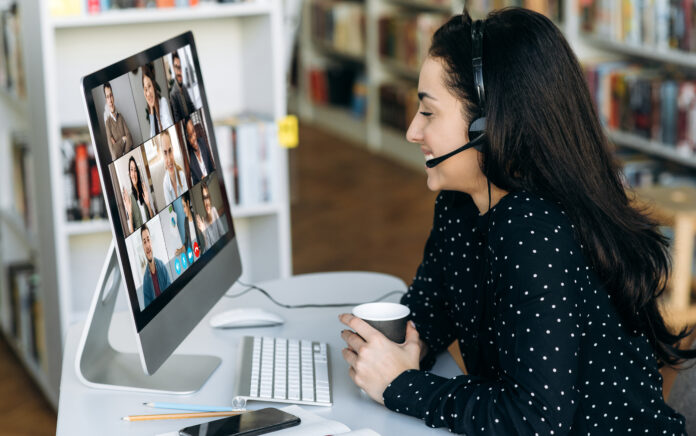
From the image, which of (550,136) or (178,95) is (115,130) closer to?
(178,95)

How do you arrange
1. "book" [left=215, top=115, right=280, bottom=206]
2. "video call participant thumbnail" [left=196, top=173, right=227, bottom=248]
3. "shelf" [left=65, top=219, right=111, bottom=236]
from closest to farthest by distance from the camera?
"video call participant thumbnail" [left=196, top=173, right=227, bottom=248]
"shelf" [left=65, top=219, right=111, bottom=236]
"book" [left=215, top=115, right=280, bottom=206]

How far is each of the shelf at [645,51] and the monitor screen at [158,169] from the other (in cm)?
252

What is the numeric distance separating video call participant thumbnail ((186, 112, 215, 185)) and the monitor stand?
0.19m

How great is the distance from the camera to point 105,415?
4.23 feet

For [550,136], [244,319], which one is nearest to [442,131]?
[550,136]

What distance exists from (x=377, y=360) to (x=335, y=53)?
5690 millimetres

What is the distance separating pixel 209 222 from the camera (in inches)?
59.3

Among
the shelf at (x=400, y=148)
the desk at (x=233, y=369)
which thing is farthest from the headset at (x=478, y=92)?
the shelf at (x=400, y=148)

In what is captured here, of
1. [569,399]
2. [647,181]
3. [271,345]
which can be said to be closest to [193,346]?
[271,345]

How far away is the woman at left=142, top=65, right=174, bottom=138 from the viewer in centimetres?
132

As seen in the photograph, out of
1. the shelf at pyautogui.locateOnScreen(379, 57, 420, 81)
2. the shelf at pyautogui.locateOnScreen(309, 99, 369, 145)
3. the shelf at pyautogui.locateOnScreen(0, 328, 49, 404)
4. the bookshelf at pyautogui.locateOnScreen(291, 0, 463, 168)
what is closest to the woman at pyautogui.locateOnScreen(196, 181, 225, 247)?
the shelf at pyautogui.locateOnScreen(0, 328, 49, 404)

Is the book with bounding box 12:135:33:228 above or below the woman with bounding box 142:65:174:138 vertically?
below

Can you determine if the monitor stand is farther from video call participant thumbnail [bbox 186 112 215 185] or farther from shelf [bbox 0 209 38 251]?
shelf [bbox 0 209 38 251]

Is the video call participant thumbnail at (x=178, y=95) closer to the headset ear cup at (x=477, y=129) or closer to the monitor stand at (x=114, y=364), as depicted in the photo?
the monitor stand at (x=114, y=364)
